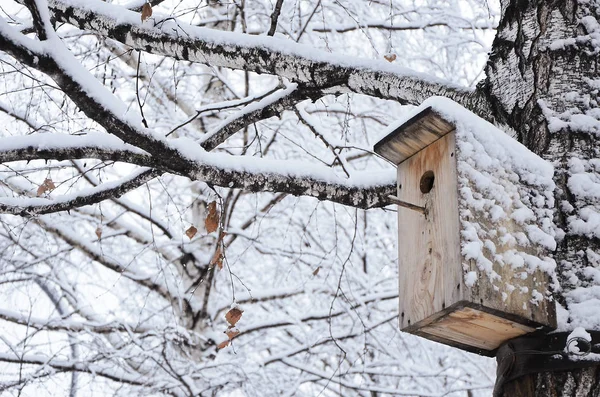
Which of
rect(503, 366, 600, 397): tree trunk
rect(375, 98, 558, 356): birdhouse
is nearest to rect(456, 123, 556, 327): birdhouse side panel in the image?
rect(375, 98, 558, 356): birdhouse

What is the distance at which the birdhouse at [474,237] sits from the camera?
1.64 meters

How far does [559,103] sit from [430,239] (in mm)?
580

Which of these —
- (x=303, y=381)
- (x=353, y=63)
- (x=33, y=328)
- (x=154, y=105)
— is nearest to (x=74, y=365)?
(x=33, y=328)

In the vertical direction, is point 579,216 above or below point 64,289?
below

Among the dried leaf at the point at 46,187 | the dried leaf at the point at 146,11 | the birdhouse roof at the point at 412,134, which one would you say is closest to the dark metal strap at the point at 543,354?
the birdhouse roof at the point at 412,134

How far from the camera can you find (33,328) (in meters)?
4.58

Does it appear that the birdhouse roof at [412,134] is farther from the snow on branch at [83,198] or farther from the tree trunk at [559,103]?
the snow on branch at [83,198]

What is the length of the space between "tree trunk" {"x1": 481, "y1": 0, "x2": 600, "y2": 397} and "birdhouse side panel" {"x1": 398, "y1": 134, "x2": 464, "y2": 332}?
0.30 metres

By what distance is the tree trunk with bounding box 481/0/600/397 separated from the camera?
1.75 meters

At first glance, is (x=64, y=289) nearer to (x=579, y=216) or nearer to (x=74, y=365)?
(x=74, y=365)

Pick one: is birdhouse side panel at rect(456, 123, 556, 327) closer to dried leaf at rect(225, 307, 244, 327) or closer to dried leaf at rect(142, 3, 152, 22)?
dried leaf at rect(142, 3, 152, 22)

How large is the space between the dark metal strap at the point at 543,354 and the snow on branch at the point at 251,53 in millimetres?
767

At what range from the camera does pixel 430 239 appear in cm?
182

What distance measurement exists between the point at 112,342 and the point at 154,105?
2.03 meters
